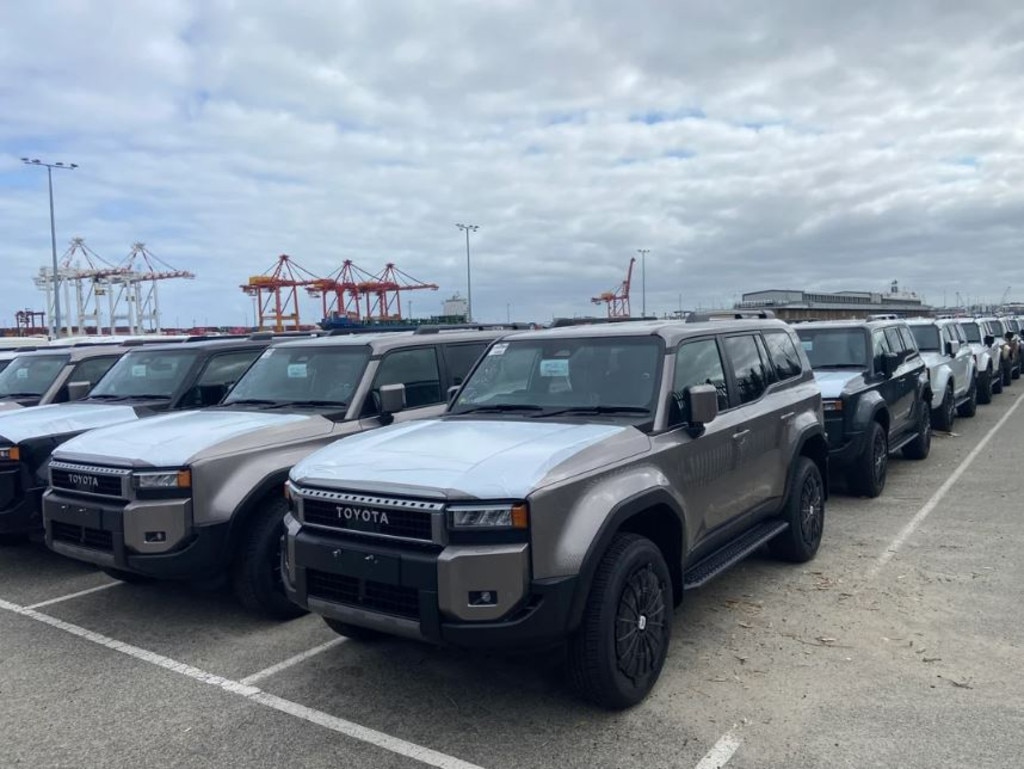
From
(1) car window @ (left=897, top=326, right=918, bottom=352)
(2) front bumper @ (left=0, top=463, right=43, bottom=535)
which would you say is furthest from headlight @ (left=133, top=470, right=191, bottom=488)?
(1) car window @ (left=897, top=326, right=918, bottom=352)

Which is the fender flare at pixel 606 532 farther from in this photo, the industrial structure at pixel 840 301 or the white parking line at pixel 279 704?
the industrial structure at pixel 840 301

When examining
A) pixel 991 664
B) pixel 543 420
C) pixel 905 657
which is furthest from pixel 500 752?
pixel 991 664

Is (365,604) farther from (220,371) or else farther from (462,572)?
(220,371)

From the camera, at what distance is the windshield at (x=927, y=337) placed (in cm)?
1392

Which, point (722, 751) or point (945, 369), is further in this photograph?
point (945, 369)

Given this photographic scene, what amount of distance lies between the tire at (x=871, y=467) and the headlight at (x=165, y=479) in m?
6.58

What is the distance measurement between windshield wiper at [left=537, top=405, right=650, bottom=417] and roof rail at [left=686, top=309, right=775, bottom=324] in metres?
1.28

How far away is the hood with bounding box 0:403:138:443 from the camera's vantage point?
7.09 m

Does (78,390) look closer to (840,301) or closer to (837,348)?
(837,348)

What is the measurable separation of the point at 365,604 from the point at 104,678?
197 cm

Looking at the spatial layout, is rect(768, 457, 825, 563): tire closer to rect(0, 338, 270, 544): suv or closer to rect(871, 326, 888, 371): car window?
rect(871, 326, 888, 371): car window

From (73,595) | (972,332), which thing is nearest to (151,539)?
(73,595)

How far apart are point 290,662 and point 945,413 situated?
12012mm

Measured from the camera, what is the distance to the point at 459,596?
371 centimetres
